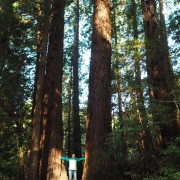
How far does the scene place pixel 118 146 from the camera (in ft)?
18.1

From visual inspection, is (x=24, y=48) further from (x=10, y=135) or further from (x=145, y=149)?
(x=145, y=149)

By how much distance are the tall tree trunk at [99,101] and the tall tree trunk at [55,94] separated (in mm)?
2921

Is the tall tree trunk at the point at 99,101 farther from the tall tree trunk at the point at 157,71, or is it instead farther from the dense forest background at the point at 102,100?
the tall tree trunk at the point at 157,71

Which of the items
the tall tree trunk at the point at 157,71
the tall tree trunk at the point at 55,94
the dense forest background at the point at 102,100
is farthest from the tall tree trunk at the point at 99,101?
the tall tree trunk at the point at 55,94

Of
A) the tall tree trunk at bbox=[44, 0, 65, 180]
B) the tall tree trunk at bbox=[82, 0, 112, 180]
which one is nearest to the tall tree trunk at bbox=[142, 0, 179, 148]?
the tall tree trunk at bbox=[82, 0, 112, 180]

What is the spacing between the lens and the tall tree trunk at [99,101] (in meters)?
5.93

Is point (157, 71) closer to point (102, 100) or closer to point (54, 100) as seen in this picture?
point (102, 100)

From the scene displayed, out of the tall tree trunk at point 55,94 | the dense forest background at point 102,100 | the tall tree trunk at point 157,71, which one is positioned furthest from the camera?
the tall tree trunk at point 55,94

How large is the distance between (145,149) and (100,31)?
3.95 metres

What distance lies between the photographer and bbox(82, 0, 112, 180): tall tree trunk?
593 centimetres

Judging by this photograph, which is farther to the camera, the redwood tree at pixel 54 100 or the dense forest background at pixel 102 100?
the redwood tree at pixel 54 100

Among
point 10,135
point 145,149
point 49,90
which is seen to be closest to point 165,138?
point 145,149

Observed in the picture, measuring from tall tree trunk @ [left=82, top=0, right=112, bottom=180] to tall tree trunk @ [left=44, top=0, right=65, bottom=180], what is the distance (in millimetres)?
2921

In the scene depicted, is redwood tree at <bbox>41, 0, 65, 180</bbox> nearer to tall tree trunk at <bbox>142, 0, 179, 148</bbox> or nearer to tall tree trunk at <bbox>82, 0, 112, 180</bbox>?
tall tree trunk at <bbox>82, 0, 112, 180</bbox>
